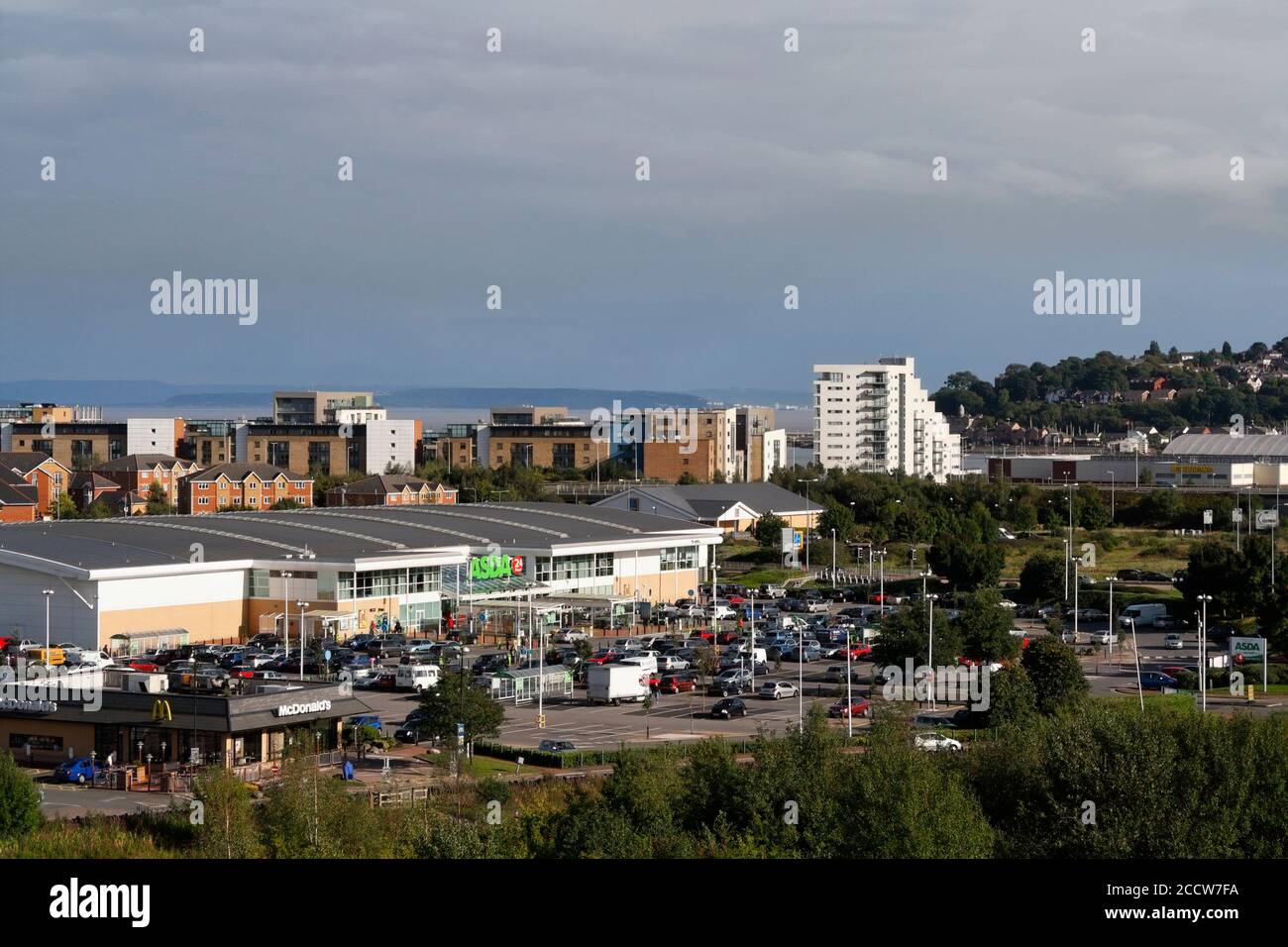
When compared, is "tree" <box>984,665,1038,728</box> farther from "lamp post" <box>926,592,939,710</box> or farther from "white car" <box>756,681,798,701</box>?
"white car" <box>756,681,798,701</box>

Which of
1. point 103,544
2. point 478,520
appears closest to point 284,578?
point 103,544

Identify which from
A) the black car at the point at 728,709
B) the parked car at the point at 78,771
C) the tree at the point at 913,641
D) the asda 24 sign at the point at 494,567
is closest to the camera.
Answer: the parked car at the point at 78,771

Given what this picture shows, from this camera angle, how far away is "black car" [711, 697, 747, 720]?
2214 centimetres

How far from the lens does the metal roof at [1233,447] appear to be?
70.6m

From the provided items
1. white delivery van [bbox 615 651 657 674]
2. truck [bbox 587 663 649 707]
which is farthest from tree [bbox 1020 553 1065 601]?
truck [bbox 587 663 649 707]

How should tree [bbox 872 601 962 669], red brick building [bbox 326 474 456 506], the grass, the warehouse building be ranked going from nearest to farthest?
1. the grass
2. tree [bbox 872 601 962 669]
3. the warehouse building
4. red brick building [bbox 326 474 456 506]

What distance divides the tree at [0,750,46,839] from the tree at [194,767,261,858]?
1500 millimetres

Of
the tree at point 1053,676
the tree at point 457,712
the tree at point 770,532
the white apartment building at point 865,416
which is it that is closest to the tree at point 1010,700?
the tree at point 1053,676

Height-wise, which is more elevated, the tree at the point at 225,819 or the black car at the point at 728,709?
the tree at the point at 225,819

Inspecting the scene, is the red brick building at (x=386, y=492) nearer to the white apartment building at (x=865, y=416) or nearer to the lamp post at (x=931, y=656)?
the white apartment building at (x=865, y=416)

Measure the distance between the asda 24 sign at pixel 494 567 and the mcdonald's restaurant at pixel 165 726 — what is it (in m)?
14.2

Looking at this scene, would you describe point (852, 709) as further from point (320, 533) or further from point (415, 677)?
point (320, 533)

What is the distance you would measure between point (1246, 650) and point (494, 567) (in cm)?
1537

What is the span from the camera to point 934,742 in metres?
18.5
